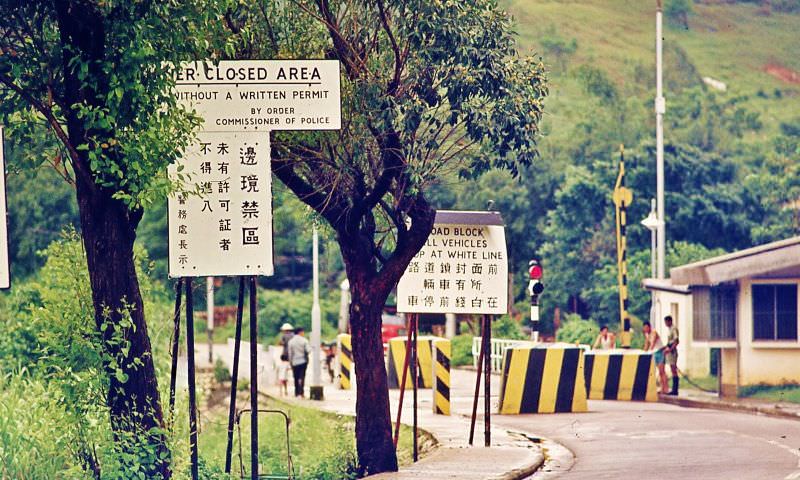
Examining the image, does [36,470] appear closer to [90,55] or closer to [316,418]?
[90,55]

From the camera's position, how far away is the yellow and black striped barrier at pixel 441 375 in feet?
72.5

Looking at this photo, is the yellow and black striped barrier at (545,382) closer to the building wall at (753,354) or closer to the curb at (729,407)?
the curb at (729,407)

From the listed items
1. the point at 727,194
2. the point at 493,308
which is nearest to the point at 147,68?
the point at 493,308

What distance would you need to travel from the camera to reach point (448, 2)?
48.5 ft

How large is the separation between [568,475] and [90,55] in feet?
21.2

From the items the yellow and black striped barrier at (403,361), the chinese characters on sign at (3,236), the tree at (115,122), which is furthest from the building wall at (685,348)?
the chinese characters on sign at (3,236)

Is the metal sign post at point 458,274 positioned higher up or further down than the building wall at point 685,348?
higher up

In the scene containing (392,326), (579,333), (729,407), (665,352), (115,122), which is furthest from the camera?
(392,326)

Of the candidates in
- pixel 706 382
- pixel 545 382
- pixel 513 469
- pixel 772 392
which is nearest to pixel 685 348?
pixel 706 382

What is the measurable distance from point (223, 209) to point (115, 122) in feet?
3.73

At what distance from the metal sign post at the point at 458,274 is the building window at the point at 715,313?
901 centimetres

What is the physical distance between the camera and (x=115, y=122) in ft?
40.0

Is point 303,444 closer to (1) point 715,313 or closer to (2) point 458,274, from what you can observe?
(2) point 458,274

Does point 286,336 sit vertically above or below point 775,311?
below
